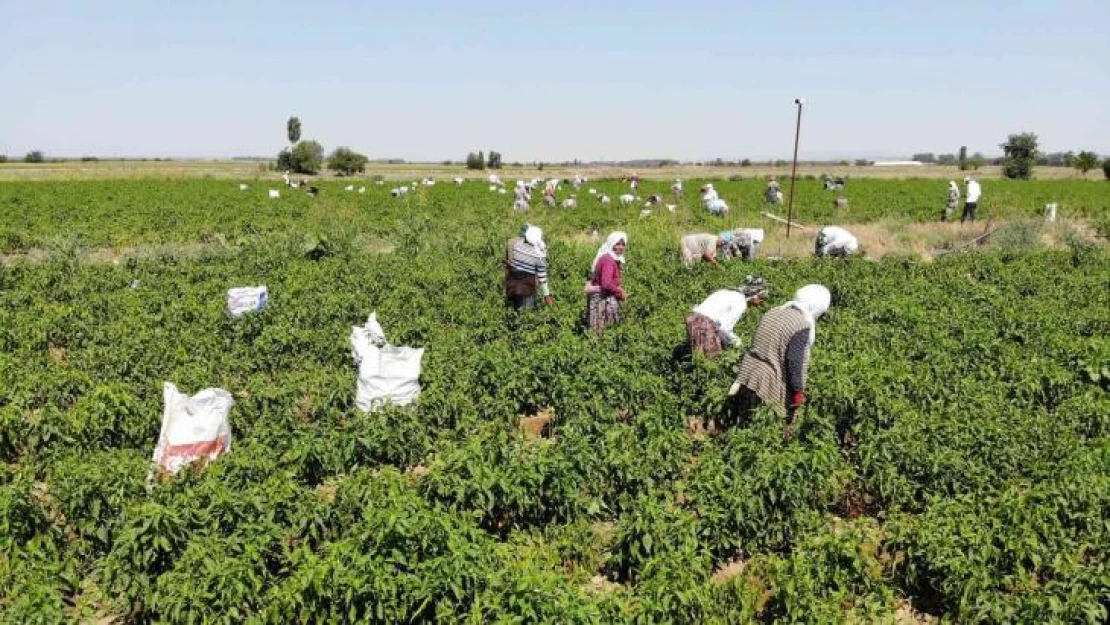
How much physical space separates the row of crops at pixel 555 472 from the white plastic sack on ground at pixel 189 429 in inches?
11.9

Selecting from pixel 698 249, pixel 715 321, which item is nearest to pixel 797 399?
pixel 715 321

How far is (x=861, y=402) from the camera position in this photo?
709 centimetres

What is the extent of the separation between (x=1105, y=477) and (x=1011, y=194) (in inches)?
1365

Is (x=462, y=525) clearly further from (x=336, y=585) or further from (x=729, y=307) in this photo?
(x=729, y=307)

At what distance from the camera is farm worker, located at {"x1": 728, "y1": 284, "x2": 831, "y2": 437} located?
21.9 feet

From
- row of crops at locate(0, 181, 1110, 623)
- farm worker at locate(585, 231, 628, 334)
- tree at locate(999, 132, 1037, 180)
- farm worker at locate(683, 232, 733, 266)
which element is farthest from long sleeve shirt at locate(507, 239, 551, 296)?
tree at locate(999, 132, 1037, 180)

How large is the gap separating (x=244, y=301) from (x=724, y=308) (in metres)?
6.86

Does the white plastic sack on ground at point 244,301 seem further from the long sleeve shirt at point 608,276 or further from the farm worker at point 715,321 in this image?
the farm worker at point 715,321

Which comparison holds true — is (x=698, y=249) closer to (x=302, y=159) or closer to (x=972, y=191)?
(x=972, y=191)

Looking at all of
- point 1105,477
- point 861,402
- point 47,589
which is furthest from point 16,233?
point 1105,477

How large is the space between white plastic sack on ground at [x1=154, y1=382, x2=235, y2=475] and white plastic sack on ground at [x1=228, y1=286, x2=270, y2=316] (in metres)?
4.50

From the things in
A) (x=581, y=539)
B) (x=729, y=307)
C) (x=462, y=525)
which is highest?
(x=729, y=307)

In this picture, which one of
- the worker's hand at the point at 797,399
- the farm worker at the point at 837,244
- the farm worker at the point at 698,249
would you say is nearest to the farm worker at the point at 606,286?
the worker's hand at the point at 797,399

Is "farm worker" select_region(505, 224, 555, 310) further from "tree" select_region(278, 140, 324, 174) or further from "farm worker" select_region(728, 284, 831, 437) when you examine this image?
"tree" select_region(278, 140, 324, 174)
